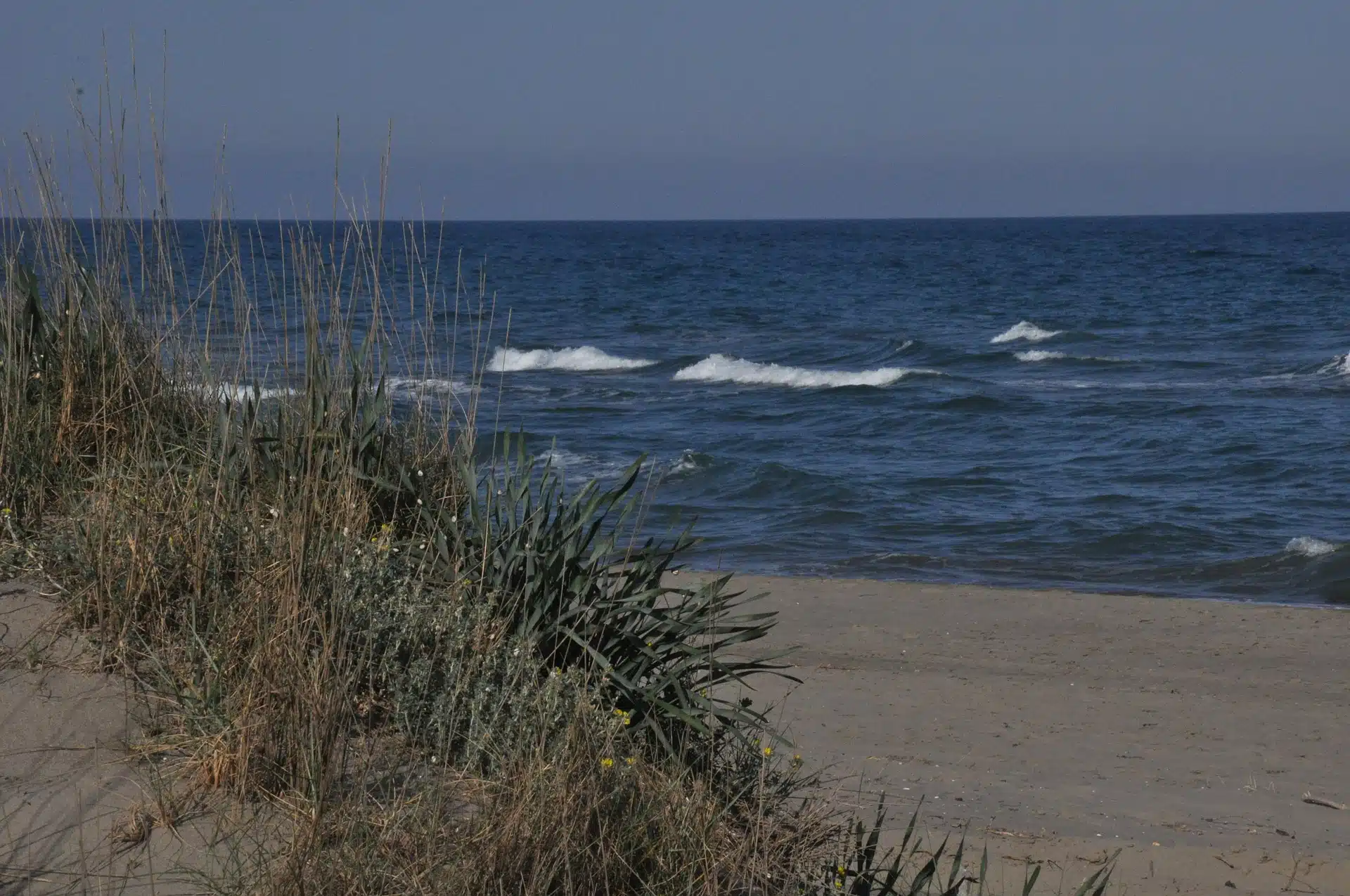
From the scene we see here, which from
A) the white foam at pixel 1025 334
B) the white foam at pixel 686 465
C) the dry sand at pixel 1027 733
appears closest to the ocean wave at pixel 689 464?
the white foam at pixel 686 465

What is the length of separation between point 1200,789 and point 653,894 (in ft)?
13.6

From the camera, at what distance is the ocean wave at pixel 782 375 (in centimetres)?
2442

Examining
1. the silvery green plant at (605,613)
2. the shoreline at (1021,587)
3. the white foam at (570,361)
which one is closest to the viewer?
the silvery green plant at (605,613)

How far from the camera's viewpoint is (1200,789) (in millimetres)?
6219

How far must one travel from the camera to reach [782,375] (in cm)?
2542

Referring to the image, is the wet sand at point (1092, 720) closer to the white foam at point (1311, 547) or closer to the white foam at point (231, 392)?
the white foam at point (1311, 547)

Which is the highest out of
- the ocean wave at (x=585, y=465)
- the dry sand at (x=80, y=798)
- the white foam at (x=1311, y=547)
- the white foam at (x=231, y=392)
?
the white foam at (x=231, y=392)

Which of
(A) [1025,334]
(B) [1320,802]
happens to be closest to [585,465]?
(B) [1320,802]

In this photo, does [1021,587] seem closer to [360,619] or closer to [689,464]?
[689,464]

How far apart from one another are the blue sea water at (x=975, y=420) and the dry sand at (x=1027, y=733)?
147 centimetres

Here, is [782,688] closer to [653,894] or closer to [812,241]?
[653,894]

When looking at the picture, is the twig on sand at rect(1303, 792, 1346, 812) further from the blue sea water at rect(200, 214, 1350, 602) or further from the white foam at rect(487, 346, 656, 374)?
the white foam at rect(487, 346, 656, 374)

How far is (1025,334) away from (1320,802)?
1024 inches

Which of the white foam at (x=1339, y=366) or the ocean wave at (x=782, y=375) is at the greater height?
the white foam at (x=1339, y=366)
